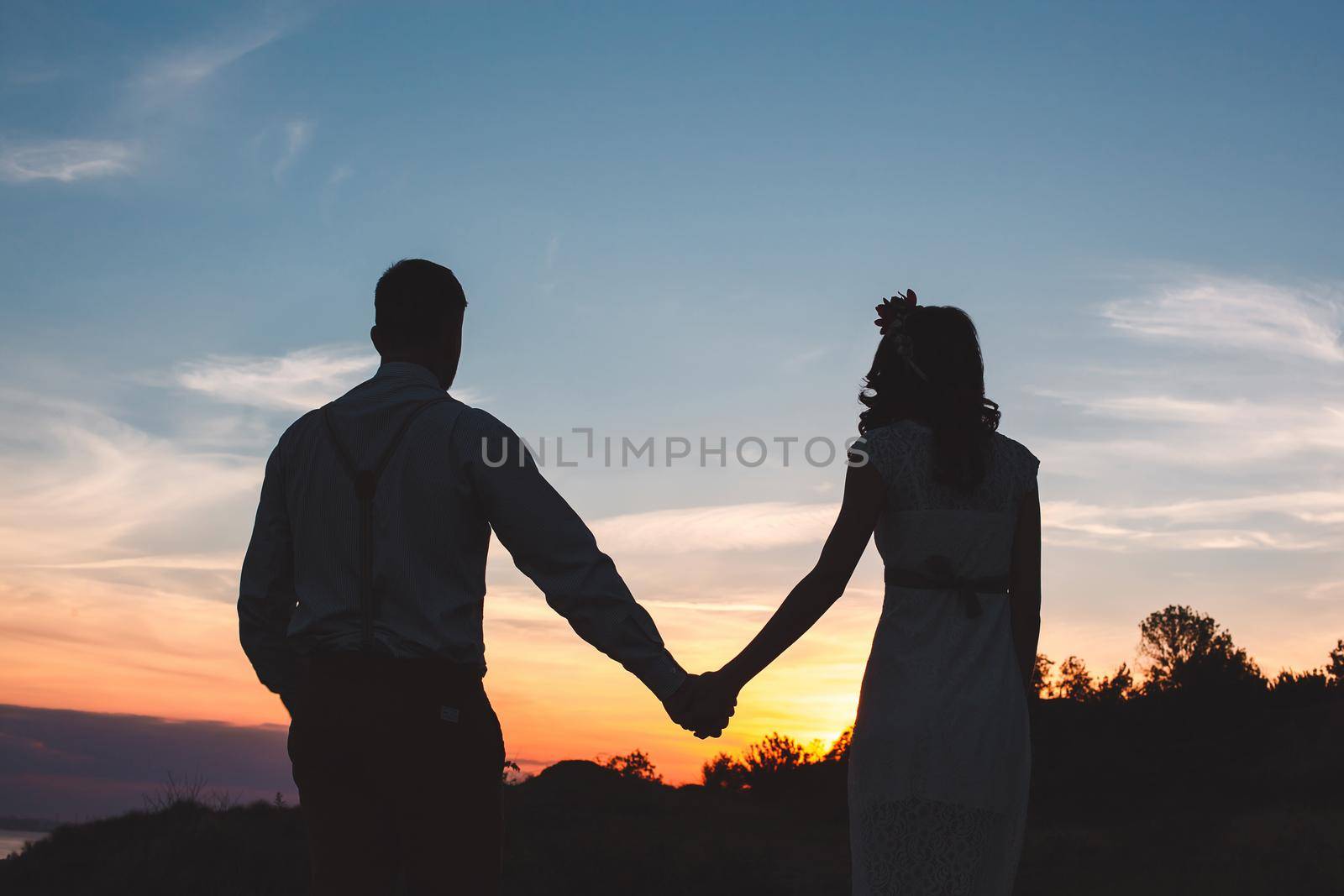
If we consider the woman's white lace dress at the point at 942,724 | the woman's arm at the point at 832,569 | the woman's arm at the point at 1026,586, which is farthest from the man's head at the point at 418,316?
the woman's arm at the point at 1026,586

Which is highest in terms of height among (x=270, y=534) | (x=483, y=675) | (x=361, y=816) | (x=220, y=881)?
(x=270, y=534)

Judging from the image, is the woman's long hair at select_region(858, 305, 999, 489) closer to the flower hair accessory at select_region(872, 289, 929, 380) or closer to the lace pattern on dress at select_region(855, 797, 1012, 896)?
the flower hair accessory at select_region(872, 289, 929, 380)

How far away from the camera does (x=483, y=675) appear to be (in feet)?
10.6

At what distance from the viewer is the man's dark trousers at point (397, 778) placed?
2979 mm

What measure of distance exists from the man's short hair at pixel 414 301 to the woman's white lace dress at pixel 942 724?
159 cm

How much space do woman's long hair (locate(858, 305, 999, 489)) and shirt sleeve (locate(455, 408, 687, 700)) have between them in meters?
1.07

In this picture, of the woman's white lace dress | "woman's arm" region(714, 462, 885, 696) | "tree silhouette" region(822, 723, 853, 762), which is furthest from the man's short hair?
"tree silhouette" region(822, 723, 853, 762)

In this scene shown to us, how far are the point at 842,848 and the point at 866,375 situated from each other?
12660 mm

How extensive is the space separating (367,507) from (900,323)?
206 cm

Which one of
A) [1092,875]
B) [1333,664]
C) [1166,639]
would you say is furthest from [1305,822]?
[1166,639]

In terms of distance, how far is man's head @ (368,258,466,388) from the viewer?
11.5 feet

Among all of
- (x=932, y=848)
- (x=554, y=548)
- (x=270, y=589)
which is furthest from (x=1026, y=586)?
(x=270, y=589)

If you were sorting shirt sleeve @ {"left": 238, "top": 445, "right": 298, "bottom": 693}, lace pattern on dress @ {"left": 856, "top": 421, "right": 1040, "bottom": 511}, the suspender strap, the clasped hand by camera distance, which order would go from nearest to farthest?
the suspender strap
shirt sleeve @ {"left": 238, "top": 445, "right": 298, "bottom": 693}
lace pattern on dress @ {"left": 856, "top": 421, "right": 1040, "bottom": 511}
the clasped hand

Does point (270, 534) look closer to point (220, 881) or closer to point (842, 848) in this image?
point (220, 881)
